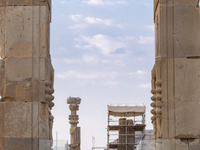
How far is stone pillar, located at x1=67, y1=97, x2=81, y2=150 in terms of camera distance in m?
23.5

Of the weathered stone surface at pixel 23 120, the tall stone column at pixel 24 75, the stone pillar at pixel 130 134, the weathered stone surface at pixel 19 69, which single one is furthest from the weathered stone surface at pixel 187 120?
the stone pillar at pixel 130 134

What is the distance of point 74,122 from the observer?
928 inches

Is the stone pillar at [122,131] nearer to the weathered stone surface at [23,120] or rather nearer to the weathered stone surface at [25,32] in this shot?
the weathered stone surface at [25,32]

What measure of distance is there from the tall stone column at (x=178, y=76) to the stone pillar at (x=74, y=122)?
38.9 ft

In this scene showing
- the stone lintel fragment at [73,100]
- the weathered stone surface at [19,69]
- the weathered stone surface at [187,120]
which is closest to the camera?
the weathered stone surface at [187,120]

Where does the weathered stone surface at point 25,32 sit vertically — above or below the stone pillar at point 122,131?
above

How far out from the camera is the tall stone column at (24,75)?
1165 cm

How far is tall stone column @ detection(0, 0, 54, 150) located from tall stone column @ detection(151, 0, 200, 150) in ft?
8.58

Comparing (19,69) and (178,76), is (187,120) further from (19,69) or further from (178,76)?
(19,69)

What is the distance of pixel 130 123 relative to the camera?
2527 centimetres

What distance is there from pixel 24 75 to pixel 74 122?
12.0 metres

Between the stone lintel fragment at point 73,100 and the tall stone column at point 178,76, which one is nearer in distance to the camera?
the tall stone column at point 178,76

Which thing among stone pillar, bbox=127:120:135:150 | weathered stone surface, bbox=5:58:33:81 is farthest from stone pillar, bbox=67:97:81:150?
weathered stone surface, bbox=5:58:33:81

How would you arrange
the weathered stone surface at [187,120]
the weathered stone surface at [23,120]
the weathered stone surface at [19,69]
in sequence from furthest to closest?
the weathered stone surface at [19,69], the weathered stone surface at [23,120], the weathered stone surface at [187,120]
